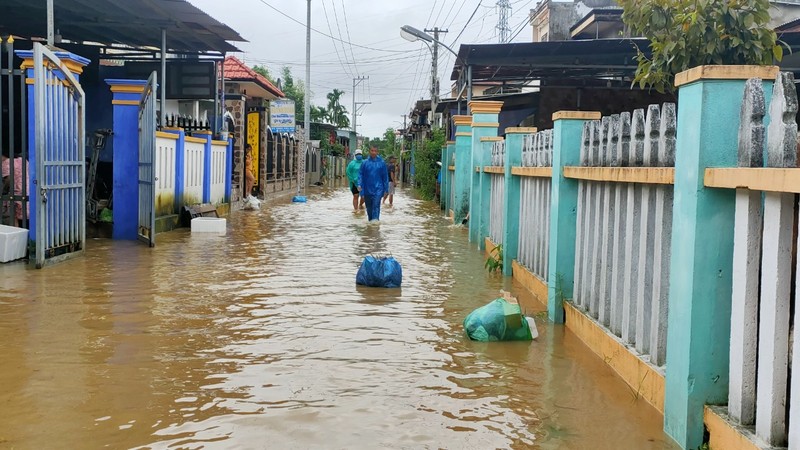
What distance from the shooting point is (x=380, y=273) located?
8508 millimetres

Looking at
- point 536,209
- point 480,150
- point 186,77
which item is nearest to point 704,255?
point 536,209

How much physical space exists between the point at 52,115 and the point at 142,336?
4.60m

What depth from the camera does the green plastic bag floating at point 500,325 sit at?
6.07 metres

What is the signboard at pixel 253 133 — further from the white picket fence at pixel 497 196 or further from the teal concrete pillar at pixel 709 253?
the teal concrete pillar at pixel 709 253

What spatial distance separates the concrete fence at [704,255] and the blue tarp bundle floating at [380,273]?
2862 mm

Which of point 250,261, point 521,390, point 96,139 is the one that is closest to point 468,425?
point 521,390

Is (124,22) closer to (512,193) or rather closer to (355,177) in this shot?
(355,177)

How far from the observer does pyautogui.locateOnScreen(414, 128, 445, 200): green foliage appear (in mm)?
27953

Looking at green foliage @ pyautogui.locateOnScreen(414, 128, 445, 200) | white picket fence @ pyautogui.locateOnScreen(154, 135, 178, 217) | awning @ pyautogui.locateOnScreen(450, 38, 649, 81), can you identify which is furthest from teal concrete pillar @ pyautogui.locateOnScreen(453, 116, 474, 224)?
green foliage @ pyautogui.locateOnScreen(414, 128, 445, 200)

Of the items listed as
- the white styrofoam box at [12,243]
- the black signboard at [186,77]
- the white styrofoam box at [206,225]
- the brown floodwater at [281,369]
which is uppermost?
the black signboard at [186,77]

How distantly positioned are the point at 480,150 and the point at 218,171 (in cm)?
849

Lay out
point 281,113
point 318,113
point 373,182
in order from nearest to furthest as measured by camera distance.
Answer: point 373,182, point 281,113, point 318,113

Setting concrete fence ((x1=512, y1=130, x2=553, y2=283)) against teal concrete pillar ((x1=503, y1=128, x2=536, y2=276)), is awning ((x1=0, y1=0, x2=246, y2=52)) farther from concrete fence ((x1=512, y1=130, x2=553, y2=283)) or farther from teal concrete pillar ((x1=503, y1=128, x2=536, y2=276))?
concrete fence ((x1=512, y1=130, x2=553, y2=283))

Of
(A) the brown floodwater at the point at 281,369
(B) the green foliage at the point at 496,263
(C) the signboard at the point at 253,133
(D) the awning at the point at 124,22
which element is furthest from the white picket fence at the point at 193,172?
(C) the signboard at the point at 253,133
